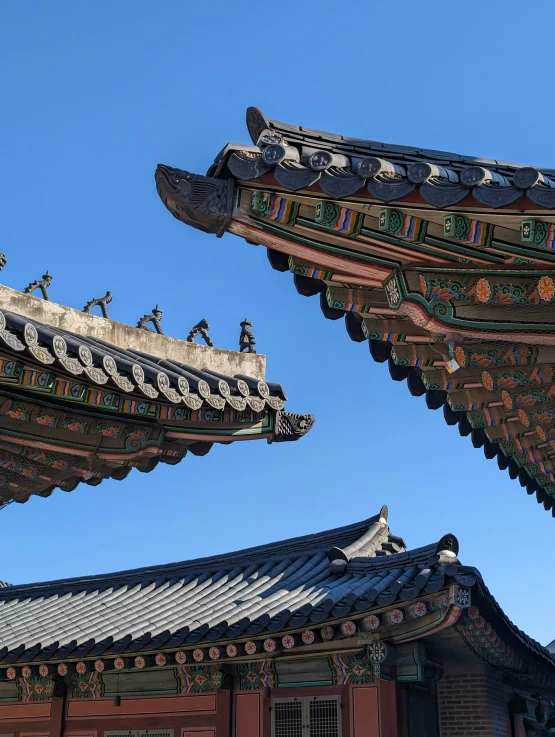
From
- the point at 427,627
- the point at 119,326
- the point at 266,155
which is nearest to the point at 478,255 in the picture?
the point at 266,155

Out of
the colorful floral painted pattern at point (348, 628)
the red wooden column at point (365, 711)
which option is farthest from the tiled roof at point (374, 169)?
the red wooden column at point (365, 711)

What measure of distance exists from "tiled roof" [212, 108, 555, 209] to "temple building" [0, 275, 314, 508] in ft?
8.21

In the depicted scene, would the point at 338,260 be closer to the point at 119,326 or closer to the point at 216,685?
the point at 119,326

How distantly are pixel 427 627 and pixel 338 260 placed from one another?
4545 millimetres

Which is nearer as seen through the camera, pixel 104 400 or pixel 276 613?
pixel 104 400

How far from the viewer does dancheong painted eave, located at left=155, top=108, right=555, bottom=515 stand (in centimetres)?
472

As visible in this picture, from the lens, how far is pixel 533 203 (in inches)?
176

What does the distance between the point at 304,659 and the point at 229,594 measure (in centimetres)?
252

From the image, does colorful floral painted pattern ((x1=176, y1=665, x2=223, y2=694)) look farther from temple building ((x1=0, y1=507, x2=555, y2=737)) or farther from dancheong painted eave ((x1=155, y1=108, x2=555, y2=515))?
dancheong painted eave ((x1=155, y1=108, x2=555, y2=515))

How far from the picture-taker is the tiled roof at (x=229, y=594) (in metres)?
8.97

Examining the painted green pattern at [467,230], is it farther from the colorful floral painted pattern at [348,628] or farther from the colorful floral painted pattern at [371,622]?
the colorful floral painted pattern at [348,628]

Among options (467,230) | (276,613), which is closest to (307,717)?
(276,613)

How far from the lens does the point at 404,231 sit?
501 centimetres

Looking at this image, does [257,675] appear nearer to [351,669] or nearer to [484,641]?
[351,669]
